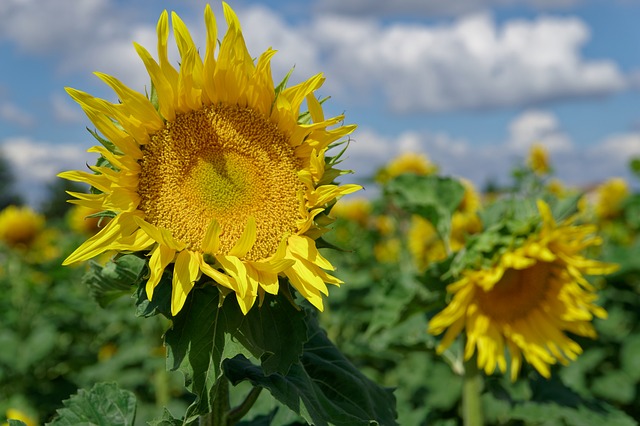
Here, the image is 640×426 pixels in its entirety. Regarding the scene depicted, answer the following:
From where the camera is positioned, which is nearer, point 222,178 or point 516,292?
point 222,178

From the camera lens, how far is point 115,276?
6.66 ft

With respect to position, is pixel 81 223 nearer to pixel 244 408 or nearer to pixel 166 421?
pixel 244 408

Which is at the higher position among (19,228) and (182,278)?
(182,278)

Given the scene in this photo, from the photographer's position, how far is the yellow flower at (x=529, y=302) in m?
3.46

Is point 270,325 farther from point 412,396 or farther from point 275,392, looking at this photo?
point 412,396

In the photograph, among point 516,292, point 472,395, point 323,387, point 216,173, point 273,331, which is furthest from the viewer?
point 516,292

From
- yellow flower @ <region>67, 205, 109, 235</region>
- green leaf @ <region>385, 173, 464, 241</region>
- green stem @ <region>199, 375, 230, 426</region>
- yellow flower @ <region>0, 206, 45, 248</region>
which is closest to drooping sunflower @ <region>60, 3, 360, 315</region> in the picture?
green stem @ <region>199, 375, 230, 426</region>

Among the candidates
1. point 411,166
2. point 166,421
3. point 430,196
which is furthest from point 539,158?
point 166,421

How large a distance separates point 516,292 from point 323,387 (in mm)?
1755

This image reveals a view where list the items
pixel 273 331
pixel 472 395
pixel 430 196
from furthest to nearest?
pixel 430 196, pixel 472 395, pixel 273 331

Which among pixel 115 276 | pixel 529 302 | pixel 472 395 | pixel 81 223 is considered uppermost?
pixel 115 276

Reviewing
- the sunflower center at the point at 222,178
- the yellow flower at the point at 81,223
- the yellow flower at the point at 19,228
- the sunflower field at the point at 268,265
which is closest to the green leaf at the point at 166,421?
the sunflower field at the point at 268,265

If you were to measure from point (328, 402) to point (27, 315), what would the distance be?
5.12 meters

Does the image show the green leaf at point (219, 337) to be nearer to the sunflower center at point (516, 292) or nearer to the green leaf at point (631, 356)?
the sunflower center at point (516, 292)
